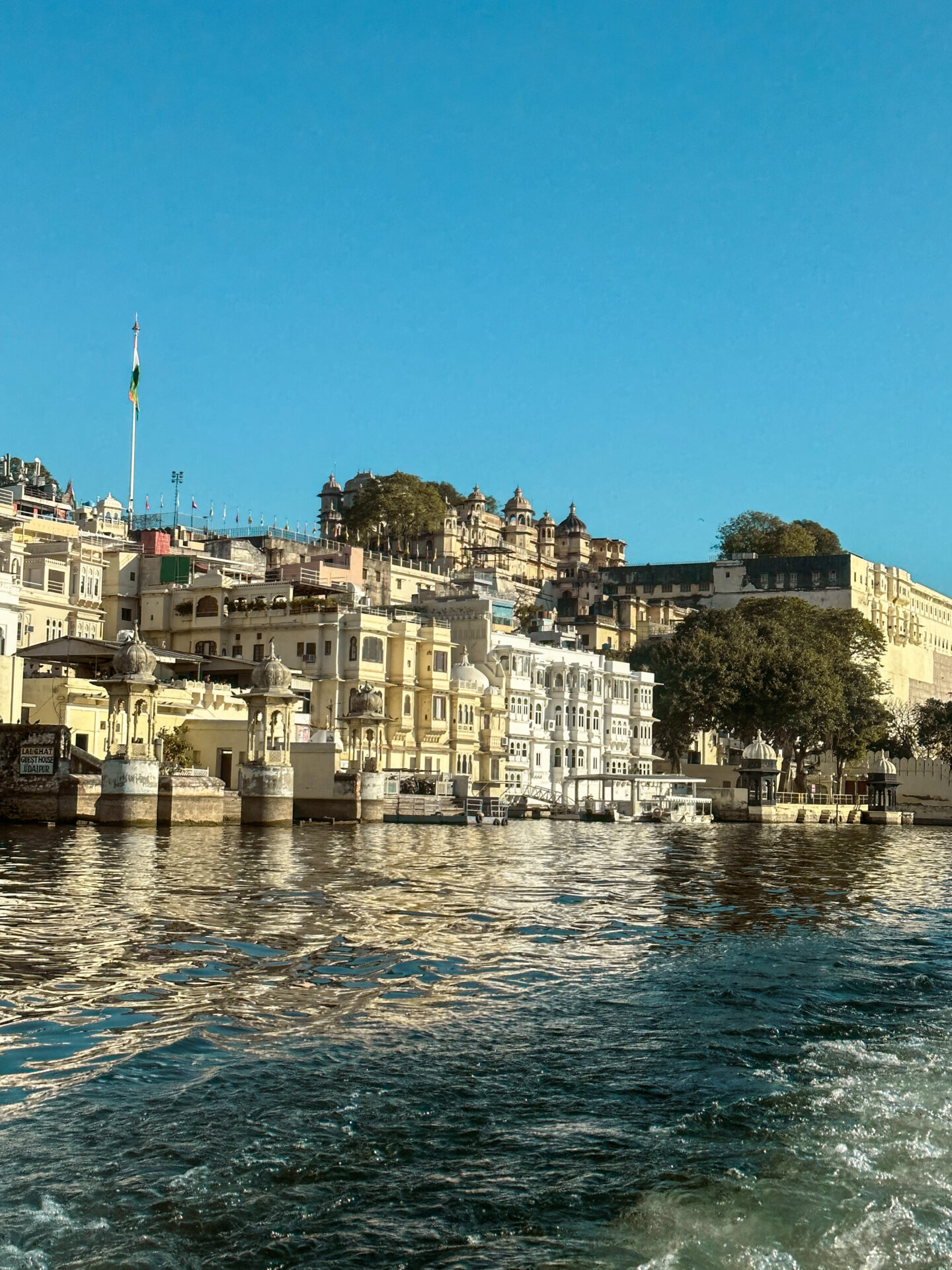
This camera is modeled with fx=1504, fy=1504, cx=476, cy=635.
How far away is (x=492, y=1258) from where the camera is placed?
28.4 feet

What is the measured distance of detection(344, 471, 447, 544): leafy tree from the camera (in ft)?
459

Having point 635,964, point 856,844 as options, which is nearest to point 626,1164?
point 635,964

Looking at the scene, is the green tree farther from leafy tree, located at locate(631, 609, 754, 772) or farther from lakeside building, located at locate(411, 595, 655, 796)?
lakeside building, located at locate(411, 595, 655, 796)

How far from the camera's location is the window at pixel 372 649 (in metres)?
82.6

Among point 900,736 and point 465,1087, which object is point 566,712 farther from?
point 465,1087

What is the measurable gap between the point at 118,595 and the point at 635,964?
73.5 m

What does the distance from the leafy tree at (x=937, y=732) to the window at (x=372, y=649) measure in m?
52.9

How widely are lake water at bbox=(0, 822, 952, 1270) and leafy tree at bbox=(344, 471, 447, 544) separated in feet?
374

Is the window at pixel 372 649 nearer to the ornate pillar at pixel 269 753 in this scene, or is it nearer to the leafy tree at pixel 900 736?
the ornate pillar at pixel 269 753

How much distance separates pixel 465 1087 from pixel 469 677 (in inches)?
3018

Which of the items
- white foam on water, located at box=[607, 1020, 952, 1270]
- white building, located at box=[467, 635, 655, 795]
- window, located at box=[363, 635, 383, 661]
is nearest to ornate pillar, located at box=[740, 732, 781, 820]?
white building, located at box=[467, 635, 655, 795]

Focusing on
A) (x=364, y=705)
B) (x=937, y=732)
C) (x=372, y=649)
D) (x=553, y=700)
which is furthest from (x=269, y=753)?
(x=937, y=732)

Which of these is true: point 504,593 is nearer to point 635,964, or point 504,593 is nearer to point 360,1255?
→ point 635,964

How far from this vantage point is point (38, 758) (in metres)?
50.8
